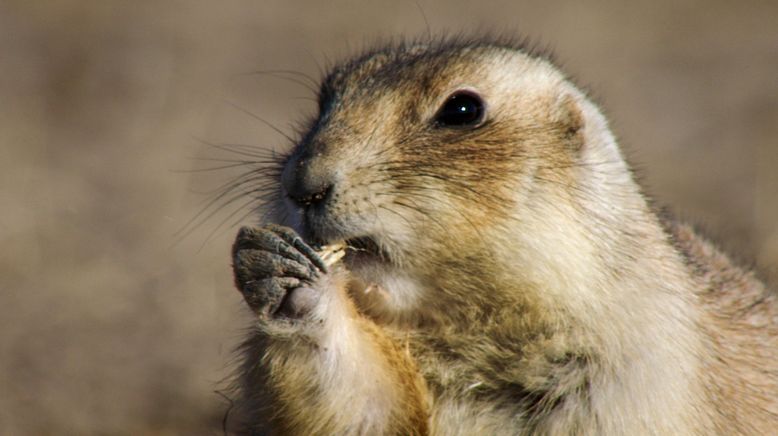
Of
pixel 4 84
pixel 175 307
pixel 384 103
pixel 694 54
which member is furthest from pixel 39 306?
pixel 694 54

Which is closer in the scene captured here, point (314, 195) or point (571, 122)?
point (314, 195)

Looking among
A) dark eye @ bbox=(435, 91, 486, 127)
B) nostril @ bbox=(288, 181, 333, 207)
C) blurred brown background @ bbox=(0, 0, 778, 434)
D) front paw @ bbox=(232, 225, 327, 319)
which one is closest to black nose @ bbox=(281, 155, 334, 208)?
nostril @ bbox=(288, 181, 333, 207)

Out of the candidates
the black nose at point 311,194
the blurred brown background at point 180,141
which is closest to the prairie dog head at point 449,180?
the black nose at point 311,194

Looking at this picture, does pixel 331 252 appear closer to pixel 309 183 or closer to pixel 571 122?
pixel 309 183

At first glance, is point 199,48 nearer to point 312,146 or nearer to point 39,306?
point 39,306

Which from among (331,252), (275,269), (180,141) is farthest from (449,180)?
(180,141)

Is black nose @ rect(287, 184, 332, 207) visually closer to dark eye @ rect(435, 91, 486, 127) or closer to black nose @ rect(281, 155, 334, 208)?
black nose @ rect(281, 155, 334, 208)
